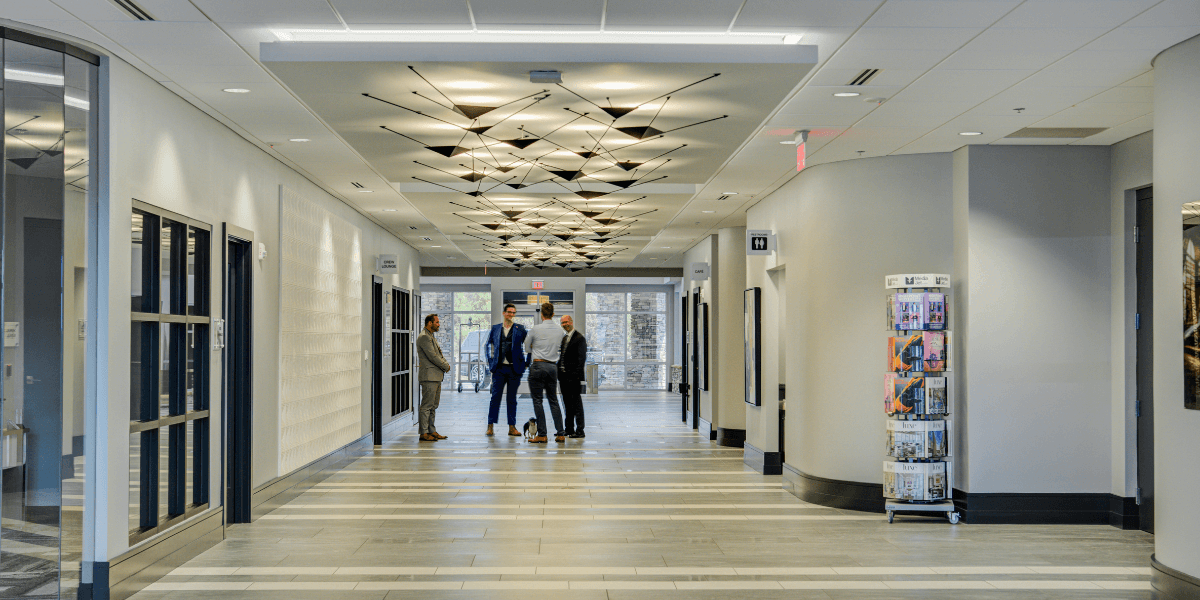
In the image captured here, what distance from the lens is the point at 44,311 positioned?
200 inches

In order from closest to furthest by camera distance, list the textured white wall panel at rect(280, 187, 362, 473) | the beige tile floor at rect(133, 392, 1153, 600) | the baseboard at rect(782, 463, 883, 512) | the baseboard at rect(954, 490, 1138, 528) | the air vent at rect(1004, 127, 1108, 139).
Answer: the beige tile floor at rect(133, 392, 1153, 600), the air vent at rect(1004, 127, 1108, 139), the baseboard at rect(954, 490, 1138, 528), the baseboard at rect(782, 463, 883, 512), the textured white wall panel at rect(280, 187, 362, 473)

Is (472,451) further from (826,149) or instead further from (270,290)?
(826,149)

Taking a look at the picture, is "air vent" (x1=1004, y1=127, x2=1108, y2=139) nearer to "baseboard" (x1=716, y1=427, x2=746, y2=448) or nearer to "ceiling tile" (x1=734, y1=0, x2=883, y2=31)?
"ceiling tile" (x1=734, y1=0, x2=883, y2=31)

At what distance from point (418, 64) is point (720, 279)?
9008 mm

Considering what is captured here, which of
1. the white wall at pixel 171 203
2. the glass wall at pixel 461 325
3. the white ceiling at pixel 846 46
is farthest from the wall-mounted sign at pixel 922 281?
the glass wall at pixel 461 325

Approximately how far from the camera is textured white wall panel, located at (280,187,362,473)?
888 cm

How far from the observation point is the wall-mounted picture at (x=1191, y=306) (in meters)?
5.06

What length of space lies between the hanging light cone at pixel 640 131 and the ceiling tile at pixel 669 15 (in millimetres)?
1880

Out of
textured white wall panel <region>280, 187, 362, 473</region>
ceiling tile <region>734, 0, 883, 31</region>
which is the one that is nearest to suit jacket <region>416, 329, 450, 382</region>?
textured white wall panel <region>280, 187, 362, 473</region>

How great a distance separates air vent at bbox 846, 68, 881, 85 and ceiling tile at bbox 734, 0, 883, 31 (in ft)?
2.86

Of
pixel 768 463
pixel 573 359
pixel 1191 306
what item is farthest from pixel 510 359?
pixel 1191 306

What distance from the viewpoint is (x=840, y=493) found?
859 centimetres

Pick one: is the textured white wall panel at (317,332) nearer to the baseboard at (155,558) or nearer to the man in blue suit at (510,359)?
the baseboard at (155,558)

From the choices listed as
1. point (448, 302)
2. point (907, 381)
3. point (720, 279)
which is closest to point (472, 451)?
point (720, 279)
